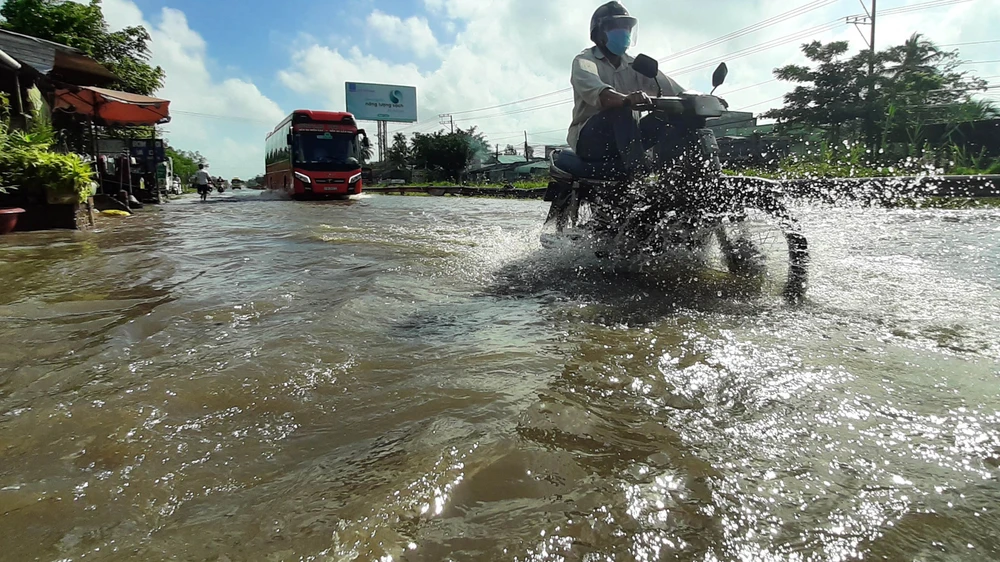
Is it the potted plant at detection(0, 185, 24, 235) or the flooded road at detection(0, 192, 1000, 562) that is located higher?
the potted plant at detection(0, 185, 24, 235)

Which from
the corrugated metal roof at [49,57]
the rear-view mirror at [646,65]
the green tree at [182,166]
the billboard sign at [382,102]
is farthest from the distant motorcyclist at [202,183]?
the green tree at [182,166]

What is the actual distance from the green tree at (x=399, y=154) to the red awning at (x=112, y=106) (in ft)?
157

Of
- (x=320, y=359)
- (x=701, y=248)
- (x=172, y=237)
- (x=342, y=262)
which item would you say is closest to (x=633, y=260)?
(x=701, y=248)

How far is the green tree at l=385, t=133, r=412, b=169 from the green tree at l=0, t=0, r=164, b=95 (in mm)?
35166

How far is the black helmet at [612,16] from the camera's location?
388 centimetres

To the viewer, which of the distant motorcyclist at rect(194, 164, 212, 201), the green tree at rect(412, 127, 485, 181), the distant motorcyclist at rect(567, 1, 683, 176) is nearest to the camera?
the distant motorcyclist at rect(567, 1, 683, 176)

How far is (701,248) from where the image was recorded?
12.2 feet

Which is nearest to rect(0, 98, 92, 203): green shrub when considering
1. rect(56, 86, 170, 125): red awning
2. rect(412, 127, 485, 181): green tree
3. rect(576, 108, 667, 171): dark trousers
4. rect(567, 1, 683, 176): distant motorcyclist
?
rect(56, 86, 170, 125): red awning

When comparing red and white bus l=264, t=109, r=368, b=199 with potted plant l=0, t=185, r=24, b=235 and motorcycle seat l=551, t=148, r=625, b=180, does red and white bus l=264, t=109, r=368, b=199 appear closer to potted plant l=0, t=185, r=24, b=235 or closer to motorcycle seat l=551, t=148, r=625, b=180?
potted plant l=0, t=185, r=24, b=235

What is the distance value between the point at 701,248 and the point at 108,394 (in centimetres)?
332

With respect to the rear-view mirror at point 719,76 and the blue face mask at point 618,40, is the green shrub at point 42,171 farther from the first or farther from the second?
→ the rear-view mirror at point 719,76

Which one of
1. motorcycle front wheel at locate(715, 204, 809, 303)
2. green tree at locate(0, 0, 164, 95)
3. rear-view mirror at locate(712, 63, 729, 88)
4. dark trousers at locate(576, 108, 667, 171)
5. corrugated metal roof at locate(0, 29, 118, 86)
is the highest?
green tree at locate(0, 0, 164, 95)

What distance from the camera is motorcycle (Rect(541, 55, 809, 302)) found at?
124 inches

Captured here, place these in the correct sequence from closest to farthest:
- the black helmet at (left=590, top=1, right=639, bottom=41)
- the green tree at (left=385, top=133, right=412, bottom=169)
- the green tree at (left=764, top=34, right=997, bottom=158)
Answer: the black helmet at (left=590, top=1, right=639, bottom=41) → the green tree at (left=764, top=34, right=997, bottom=158) → the green tree at (left=385, top=133, right=412, bottom=169)
